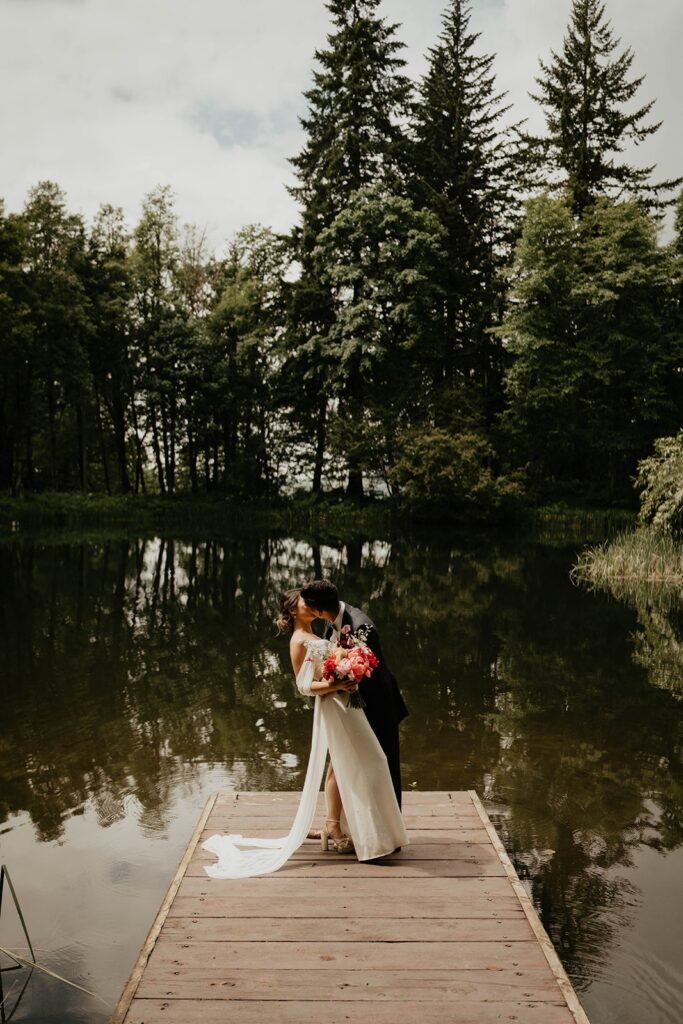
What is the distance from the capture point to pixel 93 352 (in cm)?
4194

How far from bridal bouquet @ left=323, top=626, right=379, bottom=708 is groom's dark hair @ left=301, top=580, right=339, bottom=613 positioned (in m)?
0.19

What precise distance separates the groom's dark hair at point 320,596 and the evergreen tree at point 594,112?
39886mm

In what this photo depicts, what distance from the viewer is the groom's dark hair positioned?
194 inches

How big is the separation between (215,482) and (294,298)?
38.5 ft

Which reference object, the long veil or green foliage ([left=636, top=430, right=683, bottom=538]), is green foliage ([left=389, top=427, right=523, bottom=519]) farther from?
the long veil

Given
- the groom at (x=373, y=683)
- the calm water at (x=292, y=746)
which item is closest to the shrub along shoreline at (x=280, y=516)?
the calm water at (x=292, y=746)

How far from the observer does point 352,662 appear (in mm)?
4762

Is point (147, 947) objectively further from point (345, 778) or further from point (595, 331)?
point (595, 331)

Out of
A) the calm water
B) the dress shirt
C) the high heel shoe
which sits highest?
the dress shirt

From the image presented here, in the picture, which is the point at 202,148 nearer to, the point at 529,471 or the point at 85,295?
the point at 85,295

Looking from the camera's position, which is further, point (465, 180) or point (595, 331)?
point (465, 180)

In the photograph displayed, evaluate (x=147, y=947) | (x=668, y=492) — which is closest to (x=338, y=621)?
(x=147, y=947)

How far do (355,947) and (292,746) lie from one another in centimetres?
482

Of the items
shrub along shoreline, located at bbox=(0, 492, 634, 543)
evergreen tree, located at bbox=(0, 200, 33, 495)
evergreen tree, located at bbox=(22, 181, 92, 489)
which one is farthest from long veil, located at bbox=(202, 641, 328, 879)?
evergreen tree, located at bbox=(22, 181, 92, 489)
